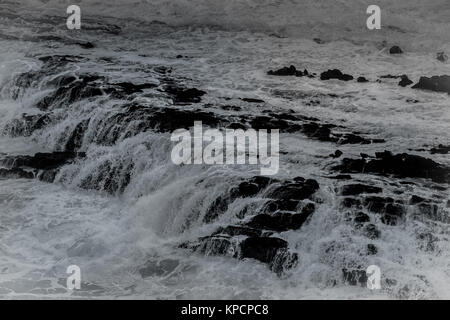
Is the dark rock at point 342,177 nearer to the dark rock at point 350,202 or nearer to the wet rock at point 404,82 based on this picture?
the dark rock at point 350,202

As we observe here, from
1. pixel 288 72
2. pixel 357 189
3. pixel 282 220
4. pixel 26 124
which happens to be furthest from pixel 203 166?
pixel 288 72

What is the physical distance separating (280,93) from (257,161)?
4.96 m

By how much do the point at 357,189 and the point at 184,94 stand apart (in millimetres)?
6669

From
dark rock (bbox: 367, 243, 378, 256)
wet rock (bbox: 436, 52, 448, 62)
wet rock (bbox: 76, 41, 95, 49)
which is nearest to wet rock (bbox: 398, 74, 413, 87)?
wet rock (bbox: 436, 52, 448, 62)

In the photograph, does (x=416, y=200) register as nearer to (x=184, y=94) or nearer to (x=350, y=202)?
(x=350, y=202)

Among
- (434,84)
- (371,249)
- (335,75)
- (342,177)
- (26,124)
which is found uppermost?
(335,75)

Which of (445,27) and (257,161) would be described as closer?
(257,161)

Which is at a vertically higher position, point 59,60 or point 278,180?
point 59,60

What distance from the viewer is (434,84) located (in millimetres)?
16312

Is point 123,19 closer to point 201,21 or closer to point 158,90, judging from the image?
point 201,21
